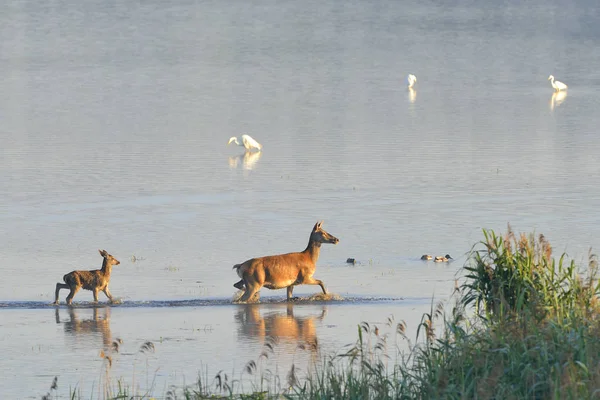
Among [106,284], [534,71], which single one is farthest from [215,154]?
[534,71]

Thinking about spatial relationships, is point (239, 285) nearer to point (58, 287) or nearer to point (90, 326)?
point (58, 287)

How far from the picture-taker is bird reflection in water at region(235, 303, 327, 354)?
1511 cm

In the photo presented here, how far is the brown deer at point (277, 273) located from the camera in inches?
712

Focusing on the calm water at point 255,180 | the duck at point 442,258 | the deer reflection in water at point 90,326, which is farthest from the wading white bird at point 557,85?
the deer reflection in water at point 90,326

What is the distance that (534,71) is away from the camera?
213 ft

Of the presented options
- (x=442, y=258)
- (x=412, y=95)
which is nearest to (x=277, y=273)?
(x=442, y=258)

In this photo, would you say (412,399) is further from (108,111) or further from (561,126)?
(108,111)

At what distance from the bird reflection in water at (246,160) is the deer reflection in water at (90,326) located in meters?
16.4

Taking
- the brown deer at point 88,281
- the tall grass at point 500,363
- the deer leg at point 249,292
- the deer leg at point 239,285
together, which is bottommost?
the tall grass at point 500,363

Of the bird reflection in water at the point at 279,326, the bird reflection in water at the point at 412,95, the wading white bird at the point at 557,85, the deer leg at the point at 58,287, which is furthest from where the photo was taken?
the wading white bird at the point at 557,85

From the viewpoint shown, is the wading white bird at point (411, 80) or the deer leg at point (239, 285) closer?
the deer leg at point (239, 285)

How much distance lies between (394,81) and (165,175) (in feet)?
95.8

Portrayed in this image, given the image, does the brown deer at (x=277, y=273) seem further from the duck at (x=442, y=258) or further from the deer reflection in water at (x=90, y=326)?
the duck at (x=442, y=258)

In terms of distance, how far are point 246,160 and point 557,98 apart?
2045 centimetres
